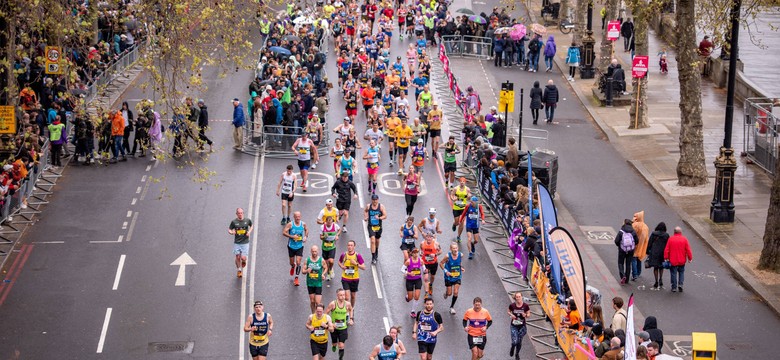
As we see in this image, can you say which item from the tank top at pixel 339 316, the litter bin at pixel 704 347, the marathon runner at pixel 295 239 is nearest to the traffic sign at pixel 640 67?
the marathon runner at pixel 295 239

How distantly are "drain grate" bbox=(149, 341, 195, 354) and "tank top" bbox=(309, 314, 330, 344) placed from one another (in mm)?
2945

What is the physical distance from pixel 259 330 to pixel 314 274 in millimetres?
2971

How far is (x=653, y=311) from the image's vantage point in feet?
92.0

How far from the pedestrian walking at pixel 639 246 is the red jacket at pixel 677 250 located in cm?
111

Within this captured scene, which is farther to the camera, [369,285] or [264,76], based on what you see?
[264,76]

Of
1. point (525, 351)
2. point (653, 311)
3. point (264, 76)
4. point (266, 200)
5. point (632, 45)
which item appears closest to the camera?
point (525, 351)

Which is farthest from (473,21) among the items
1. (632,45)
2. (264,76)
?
(264,76)

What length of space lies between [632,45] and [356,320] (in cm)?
3087

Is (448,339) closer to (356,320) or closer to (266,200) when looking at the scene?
(356,320)

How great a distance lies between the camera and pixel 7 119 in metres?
30.8

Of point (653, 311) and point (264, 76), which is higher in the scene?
point (264, 76)

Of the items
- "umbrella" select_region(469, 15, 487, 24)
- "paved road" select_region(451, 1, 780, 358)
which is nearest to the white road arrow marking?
"paved road" select_region(451, 1, 780, 358)

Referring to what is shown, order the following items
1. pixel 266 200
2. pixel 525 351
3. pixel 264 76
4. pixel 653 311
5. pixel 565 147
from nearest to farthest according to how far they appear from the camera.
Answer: pixel 525 351
pixel 653 311
pixel 266 200
pixel 565 147
pixel 264 76

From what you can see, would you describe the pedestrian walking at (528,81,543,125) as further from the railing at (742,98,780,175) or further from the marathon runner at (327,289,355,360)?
the marathon runner at (327,289,355,360)
